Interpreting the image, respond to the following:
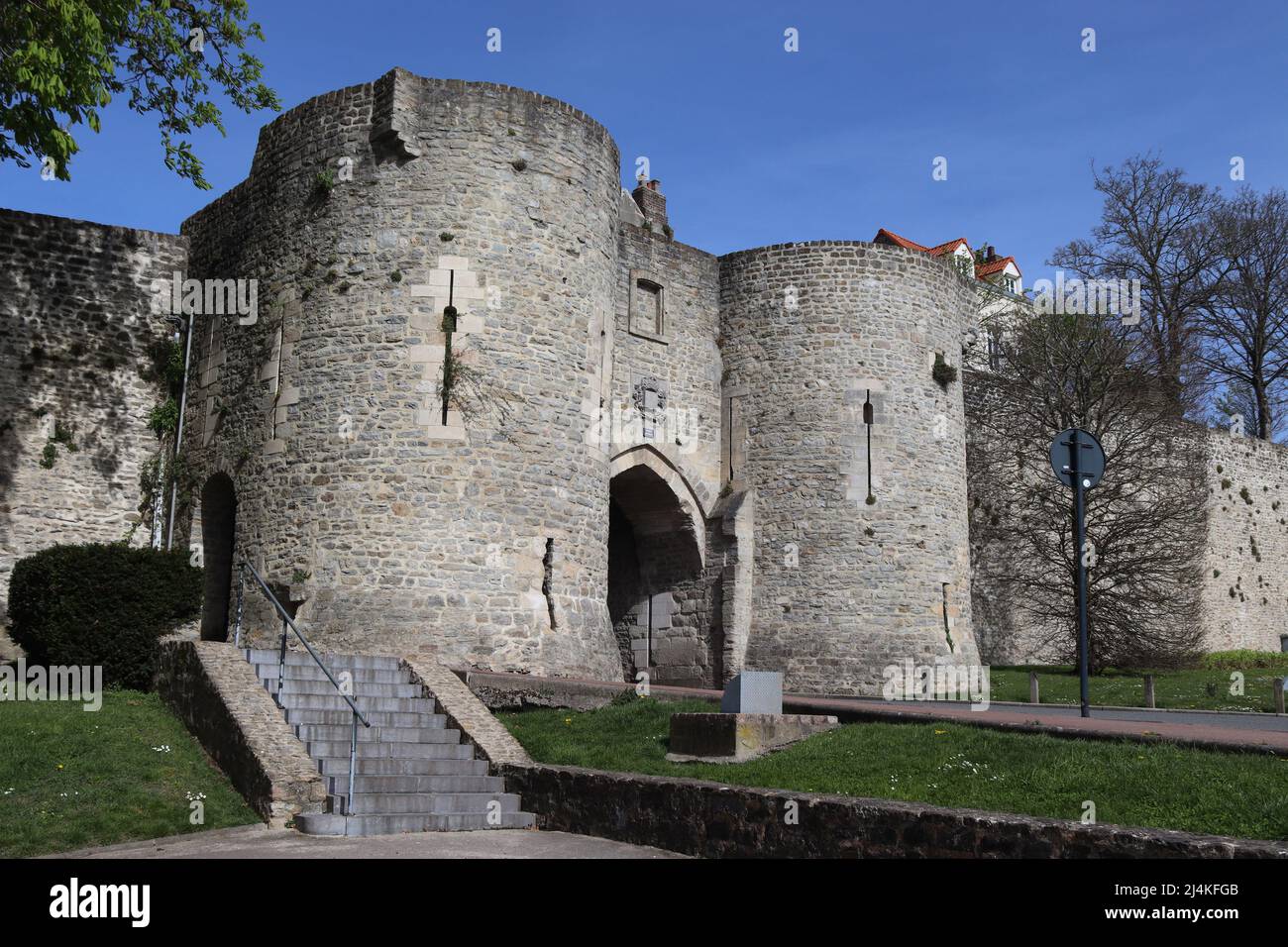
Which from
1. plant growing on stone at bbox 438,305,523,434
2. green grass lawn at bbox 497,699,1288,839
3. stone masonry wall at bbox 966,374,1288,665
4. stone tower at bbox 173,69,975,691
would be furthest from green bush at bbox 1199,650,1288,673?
green grass lawn at bbox 497,699,1288,839

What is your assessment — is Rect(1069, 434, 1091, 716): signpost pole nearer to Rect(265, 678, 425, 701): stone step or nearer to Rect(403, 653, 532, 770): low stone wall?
Rect(403, 653, 532, 770): low stone wall

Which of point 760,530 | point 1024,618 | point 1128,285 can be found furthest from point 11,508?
point 1128,285

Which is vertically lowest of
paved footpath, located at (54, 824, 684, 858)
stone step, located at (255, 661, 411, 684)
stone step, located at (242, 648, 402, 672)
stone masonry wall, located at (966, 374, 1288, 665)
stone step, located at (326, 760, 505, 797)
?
paved footpath, located at (54, 824, 684, 858)

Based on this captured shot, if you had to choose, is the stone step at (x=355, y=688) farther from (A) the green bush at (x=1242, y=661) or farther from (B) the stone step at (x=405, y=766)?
(A) the green bush at (x=1242, y=661)

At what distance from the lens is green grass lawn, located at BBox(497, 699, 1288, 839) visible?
750cm

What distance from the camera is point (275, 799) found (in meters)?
10.4

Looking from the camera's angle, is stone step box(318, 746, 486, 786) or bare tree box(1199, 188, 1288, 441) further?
bare tree box(1199, 188, 1288, 441)

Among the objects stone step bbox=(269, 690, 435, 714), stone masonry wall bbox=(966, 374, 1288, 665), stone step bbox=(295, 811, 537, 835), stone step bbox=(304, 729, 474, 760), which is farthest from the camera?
stone masonry wall bbox=(966, 374, 1288, 665)

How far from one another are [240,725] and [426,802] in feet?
6.00

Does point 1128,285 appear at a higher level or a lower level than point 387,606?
higher

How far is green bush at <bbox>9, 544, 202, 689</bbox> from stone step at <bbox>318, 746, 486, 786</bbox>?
3.59 meters

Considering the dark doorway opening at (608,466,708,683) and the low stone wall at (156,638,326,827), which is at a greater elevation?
the dark doorway opening at (608,466,708,683)

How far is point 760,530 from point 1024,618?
25.5 ft
